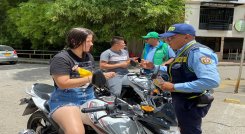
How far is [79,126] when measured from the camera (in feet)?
11.2

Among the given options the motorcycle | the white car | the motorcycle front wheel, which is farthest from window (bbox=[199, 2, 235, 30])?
the motorcycle

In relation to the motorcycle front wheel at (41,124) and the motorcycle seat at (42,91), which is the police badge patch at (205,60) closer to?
the motorcycle front wheel at (41,124)

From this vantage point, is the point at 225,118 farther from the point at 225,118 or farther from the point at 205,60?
the point at 205,60

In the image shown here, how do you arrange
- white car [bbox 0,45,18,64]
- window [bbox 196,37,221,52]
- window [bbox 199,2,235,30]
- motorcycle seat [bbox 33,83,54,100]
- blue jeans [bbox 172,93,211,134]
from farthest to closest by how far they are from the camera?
window [bbox 196,37,221,52], window [bbox 199,2,235,30], white car [bbox 0,45,18,64], motorcycle seat [bbox 33,83,54,100], blue jeans [bbox 172,93,211,134]

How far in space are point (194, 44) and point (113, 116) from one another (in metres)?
1.04

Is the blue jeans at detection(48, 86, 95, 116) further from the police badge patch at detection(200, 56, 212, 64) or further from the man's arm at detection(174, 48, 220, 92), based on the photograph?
the police badge patch at detection(200, 56, 212, 64)

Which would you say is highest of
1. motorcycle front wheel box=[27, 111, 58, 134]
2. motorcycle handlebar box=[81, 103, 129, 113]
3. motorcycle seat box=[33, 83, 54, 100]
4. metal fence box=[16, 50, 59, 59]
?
motorcycle handlebar box=[81, 103, 129, 113]

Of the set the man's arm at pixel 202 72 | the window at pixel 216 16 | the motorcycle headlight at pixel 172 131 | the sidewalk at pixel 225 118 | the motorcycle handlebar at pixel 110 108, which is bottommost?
the sidewalk at pixel 225 118

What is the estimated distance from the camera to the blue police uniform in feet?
10.4

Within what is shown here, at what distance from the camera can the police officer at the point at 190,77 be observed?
3.18 metres

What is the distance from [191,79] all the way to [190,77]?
0.08 ft

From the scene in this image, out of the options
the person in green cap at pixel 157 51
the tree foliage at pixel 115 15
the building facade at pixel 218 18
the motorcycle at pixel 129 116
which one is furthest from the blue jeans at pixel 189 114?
the building facade at pixel 218 18

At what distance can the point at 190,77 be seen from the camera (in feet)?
11.0

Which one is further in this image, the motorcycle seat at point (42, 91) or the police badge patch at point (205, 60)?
the motorcycle seat at point (42, 91)
